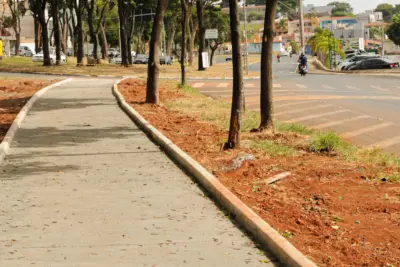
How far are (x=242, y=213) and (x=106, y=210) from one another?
5.85ft

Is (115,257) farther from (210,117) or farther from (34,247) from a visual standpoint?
(210,117)

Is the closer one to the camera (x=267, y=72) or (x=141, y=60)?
(x=267, y=72)

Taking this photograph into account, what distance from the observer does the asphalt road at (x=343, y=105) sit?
20453 mm

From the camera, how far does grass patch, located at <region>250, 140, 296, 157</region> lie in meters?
14.9

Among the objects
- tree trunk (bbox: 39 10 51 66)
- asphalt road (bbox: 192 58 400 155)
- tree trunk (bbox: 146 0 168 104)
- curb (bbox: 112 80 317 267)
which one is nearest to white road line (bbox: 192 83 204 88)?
asphalt road (bbox: 192 58 400 155)

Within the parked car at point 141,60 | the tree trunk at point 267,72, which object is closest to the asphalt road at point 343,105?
the tree trunk at point 267,72

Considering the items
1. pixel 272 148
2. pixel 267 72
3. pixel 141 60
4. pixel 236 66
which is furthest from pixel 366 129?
pixel 141 60

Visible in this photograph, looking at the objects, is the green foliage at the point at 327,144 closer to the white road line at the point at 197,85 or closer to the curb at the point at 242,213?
the curb at the point at 242,213

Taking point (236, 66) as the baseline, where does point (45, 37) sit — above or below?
above

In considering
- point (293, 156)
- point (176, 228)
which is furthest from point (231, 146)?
point (176, 228)

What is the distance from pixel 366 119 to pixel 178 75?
3027cm

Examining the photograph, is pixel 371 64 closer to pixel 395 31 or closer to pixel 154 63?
pixel 154 63

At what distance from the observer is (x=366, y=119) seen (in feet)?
78.2

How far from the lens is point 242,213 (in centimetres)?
927
